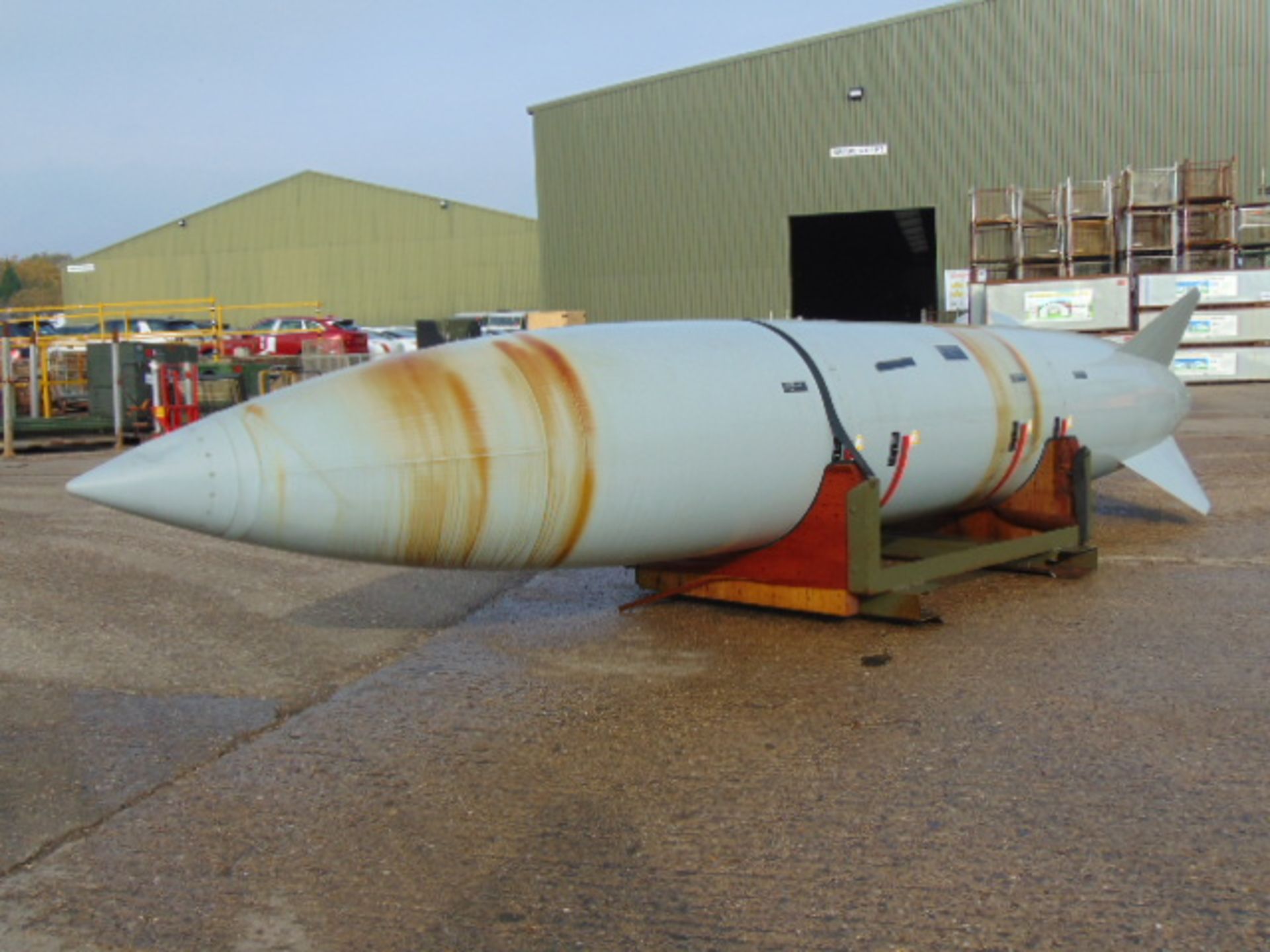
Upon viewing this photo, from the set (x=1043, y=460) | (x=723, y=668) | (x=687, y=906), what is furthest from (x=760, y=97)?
(x=687, y=906)

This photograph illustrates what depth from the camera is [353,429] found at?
451 centimetres

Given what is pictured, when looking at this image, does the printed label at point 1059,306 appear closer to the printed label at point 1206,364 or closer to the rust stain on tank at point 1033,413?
the printed label at point 1206,364

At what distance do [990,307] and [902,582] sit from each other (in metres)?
16.9

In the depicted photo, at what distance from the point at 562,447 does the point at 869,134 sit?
76.4ft

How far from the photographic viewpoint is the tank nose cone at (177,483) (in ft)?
13.8

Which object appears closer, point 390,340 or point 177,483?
point 177,483

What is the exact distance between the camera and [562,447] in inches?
189

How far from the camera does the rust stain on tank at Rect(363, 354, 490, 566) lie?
179 inches

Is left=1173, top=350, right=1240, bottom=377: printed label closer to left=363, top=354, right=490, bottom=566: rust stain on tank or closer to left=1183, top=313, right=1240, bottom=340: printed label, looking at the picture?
left=1183, top=313, right=1240, bottom=340: printed label

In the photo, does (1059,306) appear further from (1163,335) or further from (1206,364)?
(1163,335)

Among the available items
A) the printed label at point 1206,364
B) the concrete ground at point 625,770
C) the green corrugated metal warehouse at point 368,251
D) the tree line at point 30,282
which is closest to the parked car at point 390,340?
the green corrugated metal warehouse at point 368,251

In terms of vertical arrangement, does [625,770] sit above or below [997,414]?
below

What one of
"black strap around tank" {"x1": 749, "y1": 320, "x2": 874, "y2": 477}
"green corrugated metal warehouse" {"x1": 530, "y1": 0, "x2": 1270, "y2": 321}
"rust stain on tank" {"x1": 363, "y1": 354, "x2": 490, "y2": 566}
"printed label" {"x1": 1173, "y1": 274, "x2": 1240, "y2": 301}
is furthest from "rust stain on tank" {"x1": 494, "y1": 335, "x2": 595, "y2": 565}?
"green corrugated metal warehouse" {"x1": 530, "y1": 0, "x2": 1270, "y2": 321}

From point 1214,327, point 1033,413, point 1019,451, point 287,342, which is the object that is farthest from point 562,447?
point 287,342
